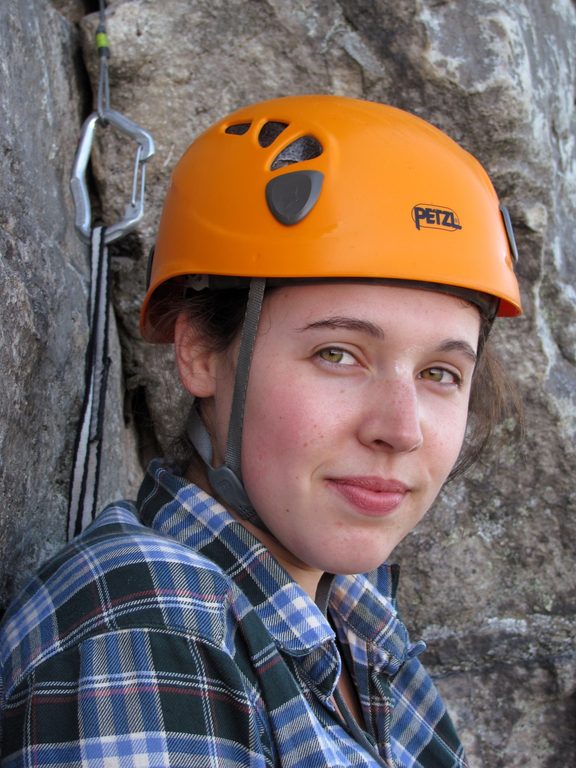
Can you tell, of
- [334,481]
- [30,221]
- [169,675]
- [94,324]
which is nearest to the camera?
[169,675]

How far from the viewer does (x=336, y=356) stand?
1521 mm

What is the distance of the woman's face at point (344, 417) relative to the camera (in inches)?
58.0

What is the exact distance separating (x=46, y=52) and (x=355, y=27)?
0.96 metres

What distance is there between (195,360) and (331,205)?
1.42 feet

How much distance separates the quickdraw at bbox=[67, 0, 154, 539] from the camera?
205 cm

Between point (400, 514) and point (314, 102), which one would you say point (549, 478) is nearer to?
point (400, 514)

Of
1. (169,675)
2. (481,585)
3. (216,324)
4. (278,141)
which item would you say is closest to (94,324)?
(216,324)

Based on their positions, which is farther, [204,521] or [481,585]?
[481,585]

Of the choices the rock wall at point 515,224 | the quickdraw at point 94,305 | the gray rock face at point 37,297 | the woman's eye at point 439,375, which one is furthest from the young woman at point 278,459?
the rock wall at point 515,224

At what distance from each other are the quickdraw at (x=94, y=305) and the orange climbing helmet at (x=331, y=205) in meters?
0.42

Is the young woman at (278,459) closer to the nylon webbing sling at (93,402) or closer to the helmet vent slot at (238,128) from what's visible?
the helmet vent slot at (238,128)

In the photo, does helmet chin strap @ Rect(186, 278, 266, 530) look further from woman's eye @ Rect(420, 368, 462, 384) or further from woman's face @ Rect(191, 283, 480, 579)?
woman's eye @ Rect(420, 368, 462, 384)

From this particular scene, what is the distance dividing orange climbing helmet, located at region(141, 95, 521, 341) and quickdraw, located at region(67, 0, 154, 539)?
1.39 ft

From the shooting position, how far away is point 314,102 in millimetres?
1772
